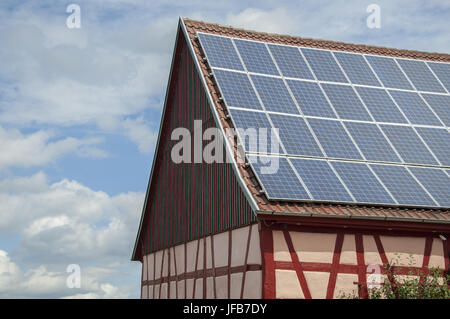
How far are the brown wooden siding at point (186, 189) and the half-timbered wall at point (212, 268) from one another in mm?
308

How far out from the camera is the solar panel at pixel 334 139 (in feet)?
54.9

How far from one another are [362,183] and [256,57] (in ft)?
19.5

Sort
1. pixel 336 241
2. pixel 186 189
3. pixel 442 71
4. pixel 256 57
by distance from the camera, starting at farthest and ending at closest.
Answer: pixel 442 71 → pixel 186 189 → pixel 256 57 → pixel 336 241

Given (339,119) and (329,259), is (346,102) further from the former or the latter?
(329,259)

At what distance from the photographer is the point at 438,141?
18375 mm

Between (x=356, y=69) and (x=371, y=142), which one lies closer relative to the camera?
(x=371, y=142)

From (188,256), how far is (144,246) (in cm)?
600

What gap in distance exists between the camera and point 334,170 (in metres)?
16.0

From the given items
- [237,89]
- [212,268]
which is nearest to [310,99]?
[237,89]

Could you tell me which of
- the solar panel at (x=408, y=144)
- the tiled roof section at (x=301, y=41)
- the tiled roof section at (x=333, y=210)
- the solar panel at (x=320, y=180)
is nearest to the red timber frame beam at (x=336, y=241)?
the tiled roof section at (x=333, y=210)

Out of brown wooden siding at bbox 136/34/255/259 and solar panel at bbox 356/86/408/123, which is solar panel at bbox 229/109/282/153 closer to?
brown wooden siding at bbox 136/34/255/259

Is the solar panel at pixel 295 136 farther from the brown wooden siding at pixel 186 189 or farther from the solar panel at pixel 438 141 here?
the solar panel at pixel 438 141
